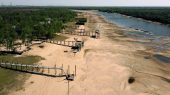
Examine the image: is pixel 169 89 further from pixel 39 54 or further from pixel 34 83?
pixel 39 54

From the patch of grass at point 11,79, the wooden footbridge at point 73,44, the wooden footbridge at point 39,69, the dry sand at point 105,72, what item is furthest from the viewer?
the wooden footbridge at point 73,44

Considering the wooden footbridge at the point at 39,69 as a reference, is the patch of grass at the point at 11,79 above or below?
below

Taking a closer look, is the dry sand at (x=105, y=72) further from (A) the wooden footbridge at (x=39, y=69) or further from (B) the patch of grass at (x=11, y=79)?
(A) the wooden footbridge at (x=39, y=69)

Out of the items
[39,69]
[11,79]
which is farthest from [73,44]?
[11,79]

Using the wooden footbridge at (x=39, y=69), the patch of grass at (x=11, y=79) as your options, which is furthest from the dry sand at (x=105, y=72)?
the wooden footbridge at (x=39, y=69)

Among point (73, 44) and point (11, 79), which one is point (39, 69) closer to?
point (11, 79)

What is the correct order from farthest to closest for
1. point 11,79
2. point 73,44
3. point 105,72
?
1. point 73,44
2. point 105,72
3. point 11,79

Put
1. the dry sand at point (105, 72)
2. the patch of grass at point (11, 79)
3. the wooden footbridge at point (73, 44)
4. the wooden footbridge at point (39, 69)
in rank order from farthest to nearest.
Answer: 1. the wooden footbridge at point (73, 44)
2. the wooden footbridge at point (39, 69)
3. the dry sand at point (105, 72)
4. the patch of grass at point (11, 79)

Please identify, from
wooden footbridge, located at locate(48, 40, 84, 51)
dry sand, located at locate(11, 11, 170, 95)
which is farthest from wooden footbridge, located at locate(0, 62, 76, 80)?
wooden footbridge, located at locate(48, 40, 84, 51)

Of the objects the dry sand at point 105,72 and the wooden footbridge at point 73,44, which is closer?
the dry sand at point 105,72
